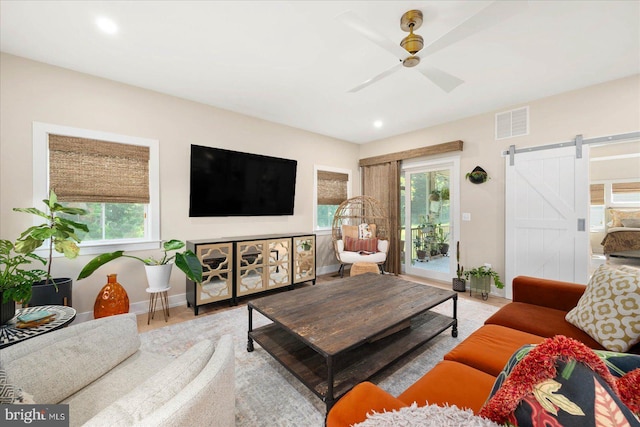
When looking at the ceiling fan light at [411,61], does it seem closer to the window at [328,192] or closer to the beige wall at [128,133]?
the beige wall at [128,133]

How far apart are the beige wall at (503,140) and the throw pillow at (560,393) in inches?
141

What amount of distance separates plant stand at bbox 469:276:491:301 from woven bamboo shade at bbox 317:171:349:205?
262 cm

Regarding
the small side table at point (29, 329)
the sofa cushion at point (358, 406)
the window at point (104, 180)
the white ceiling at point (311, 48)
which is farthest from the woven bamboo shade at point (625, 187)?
the small side table at point (29, 329)

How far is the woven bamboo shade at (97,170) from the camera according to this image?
8.34 feet

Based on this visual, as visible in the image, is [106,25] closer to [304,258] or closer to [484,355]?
[304,258]

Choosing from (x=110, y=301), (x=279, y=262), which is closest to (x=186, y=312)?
(x=110, y=301)

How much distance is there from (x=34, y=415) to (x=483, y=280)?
13.5 ft

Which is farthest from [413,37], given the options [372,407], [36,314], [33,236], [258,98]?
[33,236]

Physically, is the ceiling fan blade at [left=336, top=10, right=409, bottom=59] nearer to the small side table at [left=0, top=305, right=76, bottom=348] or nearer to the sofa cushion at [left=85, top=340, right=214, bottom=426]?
the sofa cushion at [left=85, top=340, right=214, bottom=426]

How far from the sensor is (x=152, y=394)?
0.73 metres

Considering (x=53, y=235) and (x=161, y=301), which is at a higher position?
(x=53, y=235)

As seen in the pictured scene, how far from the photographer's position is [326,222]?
16.5ft

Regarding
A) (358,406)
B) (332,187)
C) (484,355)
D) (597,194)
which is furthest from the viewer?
(597,194)

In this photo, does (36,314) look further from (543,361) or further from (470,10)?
(470,10)
